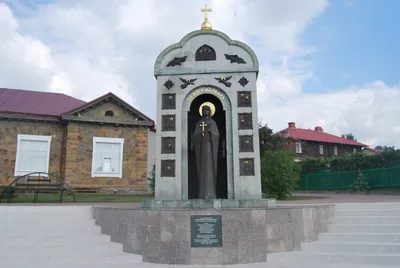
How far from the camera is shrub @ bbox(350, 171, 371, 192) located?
20.2m

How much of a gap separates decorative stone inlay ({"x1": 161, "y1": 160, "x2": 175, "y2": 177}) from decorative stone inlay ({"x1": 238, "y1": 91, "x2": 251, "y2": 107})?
2.41m

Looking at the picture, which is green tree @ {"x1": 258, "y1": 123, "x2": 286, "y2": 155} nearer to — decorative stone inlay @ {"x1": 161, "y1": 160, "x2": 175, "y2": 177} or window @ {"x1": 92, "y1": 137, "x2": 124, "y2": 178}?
window @ {"x1": 92, "y1": 137, "x2": 124, "y2": 178}

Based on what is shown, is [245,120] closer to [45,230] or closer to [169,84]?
[169,84]

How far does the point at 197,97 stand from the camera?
9.75 metres

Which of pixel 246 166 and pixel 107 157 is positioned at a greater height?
pixel 107 157

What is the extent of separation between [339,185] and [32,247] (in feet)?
68.3

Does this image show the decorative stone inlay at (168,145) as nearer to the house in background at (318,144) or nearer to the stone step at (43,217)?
the stone step at (43,217)

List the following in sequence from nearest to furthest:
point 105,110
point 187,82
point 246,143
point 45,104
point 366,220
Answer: point 366,220 → point 246,143 → point 187,82 → point 105,110 → point 45,104

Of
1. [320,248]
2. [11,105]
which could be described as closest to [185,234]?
[320,248]

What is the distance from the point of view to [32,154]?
19.4 metres

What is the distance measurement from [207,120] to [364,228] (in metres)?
4.46

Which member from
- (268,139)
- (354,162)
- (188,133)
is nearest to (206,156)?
(188,133)

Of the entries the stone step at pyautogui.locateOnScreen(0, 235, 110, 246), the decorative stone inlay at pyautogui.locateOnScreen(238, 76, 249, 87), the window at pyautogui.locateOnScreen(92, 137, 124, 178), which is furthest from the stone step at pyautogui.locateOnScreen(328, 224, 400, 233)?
the window at pyautogui.locateOnScreen(92, 137, 124, 178)

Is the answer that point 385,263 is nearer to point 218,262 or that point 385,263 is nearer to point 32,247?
point 218,262
